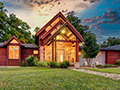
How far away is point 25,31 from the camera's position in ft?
95.6

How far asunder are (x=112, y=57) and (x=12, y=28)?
21698 millimetres

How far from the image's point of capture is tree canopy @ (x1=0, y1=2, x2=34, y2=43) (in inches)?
914

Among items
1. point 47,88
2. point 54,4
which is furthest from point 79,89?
point 54,4

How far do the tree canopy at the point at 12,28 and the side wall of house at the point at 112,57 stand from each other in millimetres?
19751

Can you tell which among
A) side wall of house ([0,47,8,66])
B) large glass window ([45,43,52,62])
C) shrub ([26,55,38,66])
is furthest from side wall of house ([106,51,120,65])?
side wall of house ([0,47,8,66])

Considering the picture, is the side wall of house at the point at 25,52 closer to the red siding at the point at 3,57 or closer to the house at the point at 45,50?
the house at the point at 45,50

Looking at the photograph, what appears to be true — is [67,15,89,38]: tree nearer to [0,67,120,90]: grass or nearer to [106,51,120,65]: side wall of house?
[106,51,120,65]: side wall of house

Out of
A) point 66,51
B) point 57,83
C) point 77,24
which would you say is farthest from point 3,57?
point 77,24

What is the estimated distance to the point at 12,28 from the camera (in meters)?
24.1

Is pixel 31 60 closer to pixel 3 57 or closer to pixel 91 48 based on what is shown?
pixel 3 57

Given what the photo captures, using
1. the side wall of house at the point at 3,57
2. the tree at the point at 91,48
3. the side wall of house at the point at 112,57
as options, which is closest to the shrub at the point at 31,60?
the side wall of house at the point at 3,57

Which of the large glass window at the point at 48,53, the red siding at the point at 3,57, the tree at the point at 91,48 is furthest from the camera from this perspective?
the large glass window at the point at 48,53

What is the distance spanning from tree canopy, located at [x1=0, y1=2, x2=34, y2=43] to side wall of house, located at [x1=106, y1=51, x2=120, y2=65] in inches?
778

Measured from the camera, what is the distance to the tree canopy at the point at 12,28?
2320 centimetres
